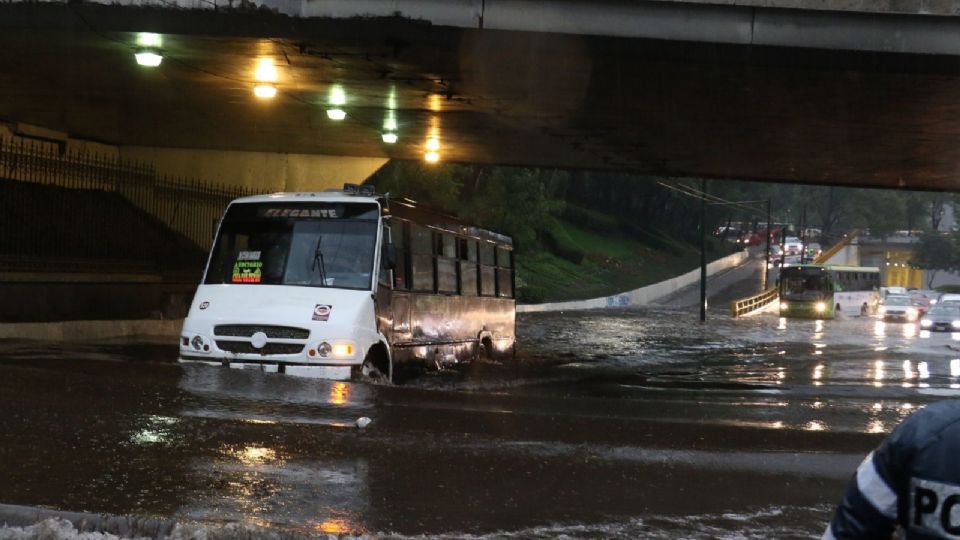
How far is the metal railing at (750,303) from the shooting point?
58.8 meters

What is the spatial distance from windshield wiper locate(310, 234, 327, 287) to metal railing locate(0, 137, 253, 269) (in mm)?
9267

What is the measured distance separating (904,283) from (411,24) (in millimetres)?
142612

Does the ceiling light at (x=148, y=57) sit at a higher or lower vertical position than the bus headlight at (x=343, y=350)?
higher

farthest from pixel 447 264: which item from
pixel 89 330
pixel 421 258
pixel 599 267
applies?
pixel 599 267

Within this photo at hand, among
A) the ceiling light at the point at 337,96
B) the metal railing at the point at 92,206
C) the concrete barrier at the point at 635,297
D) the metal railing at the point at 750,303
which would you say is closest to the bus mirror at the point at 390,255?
the ceiling light at the point at 337,96

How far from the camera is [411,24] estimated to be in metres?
15.1

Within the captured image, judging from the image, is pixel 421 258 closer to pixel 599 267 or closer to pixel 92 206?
pixel 92 206

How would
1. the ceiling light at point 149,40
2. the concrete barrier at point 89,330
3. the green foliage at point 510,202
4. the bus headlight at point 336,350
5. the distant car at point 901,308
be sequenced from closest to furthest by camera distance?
the bus headlight at point 336,350 → the ceiling light at point 149,40 → the concrete barrier at point 89,330 → the green foliage at point 510,202 → the distant car at point 901,308

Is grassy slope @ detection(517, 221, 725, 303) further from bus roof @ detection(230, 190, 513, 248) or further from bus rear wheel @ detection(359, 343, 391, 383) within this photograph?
bus rear wheel @ detection(359, 343, 391, 383)

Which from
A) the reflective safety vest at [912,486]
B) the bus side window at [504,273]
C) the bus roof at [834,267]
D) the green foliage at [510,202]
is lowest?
the reflective safety vest at [912,486]

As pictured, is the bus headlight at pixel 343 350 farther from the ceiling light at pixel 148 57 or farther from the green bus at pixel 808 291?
the green bus at pixel 808 291

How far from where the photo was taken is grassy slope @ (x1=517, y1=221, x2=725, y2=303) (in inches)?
2483

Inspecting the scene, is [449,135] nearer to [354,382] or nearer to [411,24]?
[411,24]

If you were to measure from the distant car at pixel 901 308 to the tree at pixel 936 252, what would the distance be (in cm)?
6408
